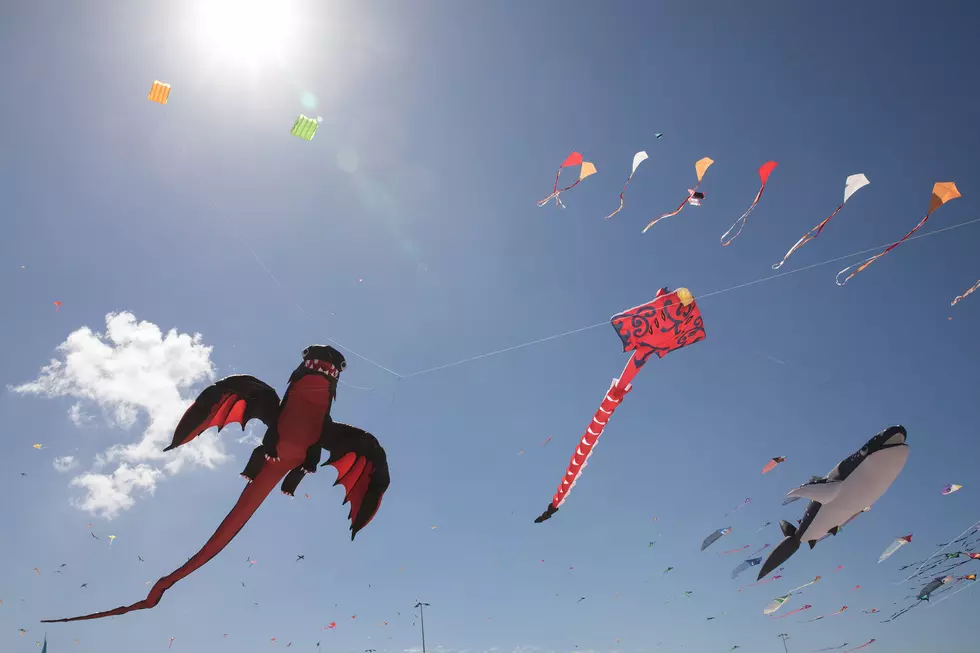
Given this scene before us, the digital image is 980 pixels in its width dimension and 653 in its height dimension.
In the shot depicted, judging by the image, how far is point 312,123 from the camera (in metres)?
6.80

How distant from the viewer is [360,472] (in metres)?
5.92

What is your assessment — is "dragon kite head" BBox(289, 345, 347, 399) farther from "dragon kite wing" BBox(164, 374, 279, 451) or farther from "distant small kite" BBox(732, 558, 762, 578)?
"distant small kite" BBox(732, 558, 762, 578)

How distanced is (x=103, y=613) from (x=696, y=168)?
9.22 metres

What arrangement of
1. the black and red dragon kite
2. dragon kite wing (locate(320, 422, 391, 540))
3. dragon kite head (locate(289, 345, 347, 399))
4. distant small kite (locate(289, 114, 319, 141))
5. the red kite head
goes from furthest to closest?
the red kite head → distant small kite (locate(289, 114, 319, 141)) → dragon kite wing (locate(320, 422, 391, 540)) → dragon kite head (locate(289, 345, 347, 399)) → the black and red dragon kite

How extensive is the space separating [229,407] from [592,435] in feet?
19.1

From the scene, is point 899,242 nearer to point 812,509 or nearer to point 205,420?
point 812,509

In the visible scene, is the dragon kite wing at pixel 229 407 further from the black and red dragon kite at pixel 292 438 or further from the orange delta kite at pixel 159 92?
the orange delta kite at pixel 159 92

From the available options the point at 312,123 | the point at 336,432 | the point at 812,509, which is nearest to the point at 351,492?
the point at 336,432

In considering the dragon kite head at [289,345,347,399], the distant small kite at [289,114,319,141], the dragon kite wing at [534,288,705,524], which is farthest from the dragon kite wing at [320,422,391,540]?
the dragon kite wing at [534,288,705,524]

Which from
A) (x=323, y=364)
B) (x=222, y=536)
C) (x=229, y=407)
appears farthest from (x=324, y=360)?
(x=222, y=536)

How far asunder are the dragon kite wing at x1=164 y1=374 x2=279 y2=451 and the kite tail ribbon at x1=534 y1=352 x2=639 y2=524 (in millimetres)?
5476

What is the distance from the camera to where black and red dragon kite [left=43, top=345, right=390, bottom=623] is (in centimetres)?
516

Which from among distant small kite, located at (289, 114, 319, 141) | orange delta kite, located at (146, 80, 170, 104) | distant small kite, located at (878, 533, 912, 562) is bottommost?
distant small kite, located at (878, 533, 912, 562)

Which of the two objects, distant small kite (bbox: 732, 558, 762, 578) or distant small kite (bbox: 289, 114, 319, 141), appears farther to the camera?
distant small kite (bbox: 732, 558, 762, 578)
